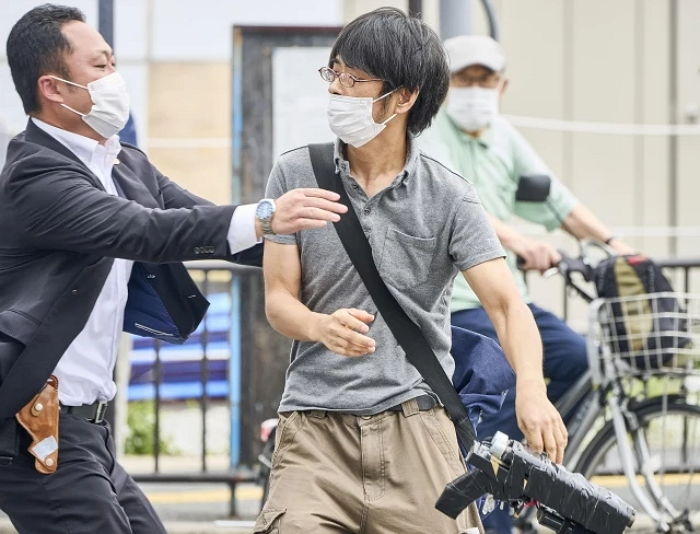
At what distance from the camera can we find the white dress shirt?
356 cm

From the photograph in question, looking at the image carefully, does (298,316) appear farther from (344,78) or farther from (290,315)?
(344,78)

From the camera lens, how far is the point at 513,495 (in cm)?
275

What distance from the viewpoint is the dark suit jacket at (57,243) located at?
3281mm

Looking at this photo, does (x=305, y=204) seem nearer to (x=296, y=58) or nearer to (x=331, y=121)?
(x=331, y=121)

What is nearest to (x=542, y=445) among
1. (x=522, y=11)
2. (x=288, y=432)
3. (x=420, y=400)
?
(x=420, y=400)

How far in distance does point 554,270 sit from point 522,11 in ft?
27.2

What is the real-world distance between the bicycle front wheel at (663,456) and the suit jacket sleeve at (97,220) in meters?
2.37

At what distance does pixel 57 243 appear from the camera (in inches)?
133

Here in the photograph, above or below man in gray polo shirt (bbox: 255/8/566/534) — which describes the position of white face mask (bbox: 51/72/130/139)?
above

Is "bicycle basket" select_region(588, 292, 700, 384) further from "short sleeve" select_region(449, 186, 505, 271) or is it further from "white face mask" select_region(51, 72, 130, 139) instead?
"white face mask" select_region(51, 72, 130, 139)

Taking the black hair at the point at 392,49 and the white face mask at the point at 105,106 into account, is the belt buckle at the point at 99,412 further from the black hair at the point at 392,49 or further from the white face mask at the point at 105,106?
the black hair at the point at 392,49

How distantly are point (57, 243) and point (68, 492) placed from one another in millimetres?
610

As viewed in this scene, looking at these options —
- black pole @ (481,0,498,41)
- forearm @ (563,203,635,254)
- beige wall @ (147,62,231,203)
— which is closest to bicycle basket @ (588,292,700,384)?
forearm @ (563,203,635,254)

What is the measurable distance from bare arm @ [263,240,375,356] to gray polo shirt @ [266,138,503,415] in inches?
1.3
